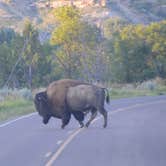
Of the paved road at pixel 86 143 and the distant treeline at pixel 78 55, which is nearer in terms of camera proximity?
the paved road at pixel 86 143

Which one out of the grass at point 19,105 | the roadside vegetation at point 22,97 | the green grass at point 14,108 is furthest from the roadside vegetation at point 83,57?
the green grass at point 14,108

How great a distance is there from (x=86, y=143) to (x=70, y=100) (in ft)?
16.2

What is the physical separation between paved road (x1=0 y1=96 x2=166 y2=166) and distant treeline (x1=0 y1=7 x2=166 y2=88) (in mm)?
30602

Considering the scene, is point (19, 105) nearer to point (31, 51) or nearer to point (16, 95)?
point (16, 95)

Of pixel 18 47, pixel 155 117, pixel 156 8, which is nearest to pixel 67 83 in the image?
pixel 155 117

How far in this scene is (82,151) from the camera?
1720 cm

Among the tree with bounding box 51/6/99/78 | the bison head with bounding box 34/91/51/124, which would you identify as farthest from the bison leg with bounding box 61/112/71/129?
the tree with bounding box 51/6/99/78

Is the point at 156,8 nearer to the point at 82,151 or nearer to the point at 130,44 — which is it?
the point at 130,44

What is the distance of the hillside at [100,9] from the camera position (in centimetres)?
14600

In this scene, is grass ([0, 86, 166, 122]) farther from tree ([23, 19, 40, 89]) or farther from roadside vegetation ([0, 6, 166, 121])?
tree ([23, 19, 40, 89])

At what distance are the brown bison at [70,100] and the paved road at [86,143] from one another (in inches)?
17.3

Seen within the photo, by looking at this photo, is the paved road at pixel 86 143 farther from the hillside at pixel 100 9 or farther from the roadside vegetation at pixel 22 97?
the hillside at pixel 100 9

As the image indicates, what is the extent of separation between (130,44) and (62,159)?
52.4 meters

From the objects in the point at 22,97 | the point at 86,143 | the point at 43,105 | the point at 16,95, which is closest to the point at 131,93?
the point at 16,95
